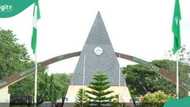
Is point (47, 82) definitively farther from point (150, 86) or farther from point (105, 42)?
point (105, 42)

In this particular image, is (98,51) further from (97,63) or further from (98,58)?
(97,63)

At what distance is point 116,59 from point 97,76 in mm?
4749

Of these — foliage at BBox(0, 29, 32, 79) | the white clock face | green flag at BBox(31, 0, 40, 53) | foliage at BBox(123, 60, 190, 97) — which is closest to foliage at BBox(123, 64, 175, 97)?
foliage at BBox(123, 60, 190, 97)

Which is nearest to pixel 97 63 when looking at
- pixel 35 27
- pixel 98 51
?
pixel 98 51

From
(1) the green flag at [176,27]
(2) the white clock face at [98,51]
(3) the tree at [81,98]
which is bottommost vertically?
(3) the tree at [81,98]

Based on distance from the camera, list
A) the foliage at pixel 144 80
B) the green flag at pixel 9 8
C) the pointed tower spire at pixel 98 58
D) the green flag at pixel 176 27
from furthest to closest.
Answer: the foliage at pixel 144 80, the pointed tower spire at pixel 98 58, the green flag at pixel 176 27, the green flag at pixel 9 8

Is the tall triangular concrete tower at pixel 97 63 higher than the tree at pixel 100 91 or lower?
higher

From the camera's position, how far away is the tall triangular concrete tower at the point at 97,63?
1647 inches

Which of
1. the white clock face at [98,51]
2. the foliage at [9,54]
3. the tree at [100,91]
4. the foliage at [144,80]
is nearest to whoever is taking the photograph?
the tree at [100,91]

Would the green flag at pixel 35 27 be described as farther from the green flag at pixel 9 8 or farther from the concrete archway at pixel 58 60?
the concrete archway at pixel 58 60

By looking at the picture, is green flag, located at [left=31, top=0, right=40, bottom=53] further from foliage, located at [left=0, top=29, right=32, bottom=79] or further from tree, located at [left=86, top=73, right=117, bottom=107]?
foliage, located at [left=0, top=29, right=32, bottom=79]

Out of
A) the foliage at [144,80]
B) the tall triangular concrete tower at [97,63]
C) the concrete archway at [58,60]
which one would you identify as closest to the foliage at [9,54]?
the concrete archway at [58,60]

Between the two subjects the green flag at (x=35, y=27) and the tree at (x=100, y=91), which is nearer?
the green flag at (x=35, y=27)

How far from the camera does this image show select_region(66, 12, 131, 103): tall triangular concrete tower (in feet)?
137
